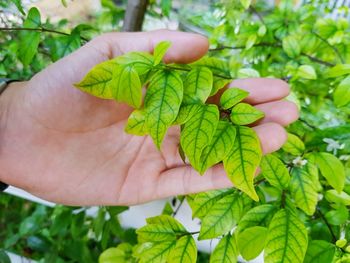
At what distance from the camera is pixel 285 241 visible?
505mm

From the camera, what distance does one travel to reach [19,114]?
778mm

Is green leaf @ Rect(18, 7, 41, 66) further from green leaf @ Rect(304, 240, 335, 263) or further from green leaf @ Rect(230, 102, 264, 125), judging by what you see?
green leaf @ Rect(304, 240, 335, 263)

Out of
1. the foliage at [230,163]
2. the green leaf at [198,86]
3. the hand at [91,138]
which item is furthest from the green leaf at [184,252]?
the green leaf at [198,86]

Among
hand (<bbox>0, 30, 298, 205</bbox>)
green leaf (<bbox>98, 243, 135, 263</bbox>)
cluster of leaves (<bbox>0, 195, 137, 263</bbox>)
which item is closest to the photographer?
hand (<bbox>0, 30, 298, 205</bbox>)

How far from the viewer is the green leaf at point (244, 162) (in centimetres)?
49

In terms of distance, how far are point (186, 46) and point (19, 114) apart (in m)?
0.36

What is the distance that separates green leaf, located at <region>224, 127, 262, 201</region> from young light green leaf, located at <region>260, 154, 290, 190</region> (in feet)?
0.33

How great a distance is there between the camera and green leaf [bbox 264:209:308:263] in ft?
1.63

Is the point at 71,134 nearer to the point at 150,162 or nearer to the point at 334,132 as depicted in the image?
the point at 150,162

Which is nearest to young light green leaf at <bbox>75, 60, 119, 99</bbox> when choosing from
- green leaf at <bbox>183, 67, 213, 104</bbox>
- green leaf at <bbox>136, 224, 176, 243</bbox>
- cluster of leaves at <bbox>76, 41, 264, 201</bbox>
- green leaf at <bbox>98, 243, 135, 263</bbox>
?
cluster of leaves at <bbox>76, 41, 264, 201</bbox>

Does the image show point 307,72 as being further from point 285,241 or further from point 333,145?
point 285,241

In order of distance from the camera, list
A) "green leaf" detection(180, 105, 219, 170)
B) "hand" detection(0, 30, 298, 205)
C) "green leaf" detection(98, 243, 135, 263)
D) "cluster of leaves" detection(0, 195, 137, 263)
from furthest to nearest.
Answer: "cluster of leaves" detection(0, 195, 137, 263) → "green leaf" detection(98, 243, 135, 263) → "hand" detection(0, 30, 298, 205) → "green leaf" detection(180, 105, 219, 170)

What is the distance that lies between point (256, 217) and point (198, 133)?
176 millimetres

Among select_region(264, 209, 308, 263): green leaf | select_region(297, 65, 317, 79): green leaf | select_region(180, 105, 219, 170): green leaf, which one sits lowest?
select_region(264, 209, 308, 263): green leaf
